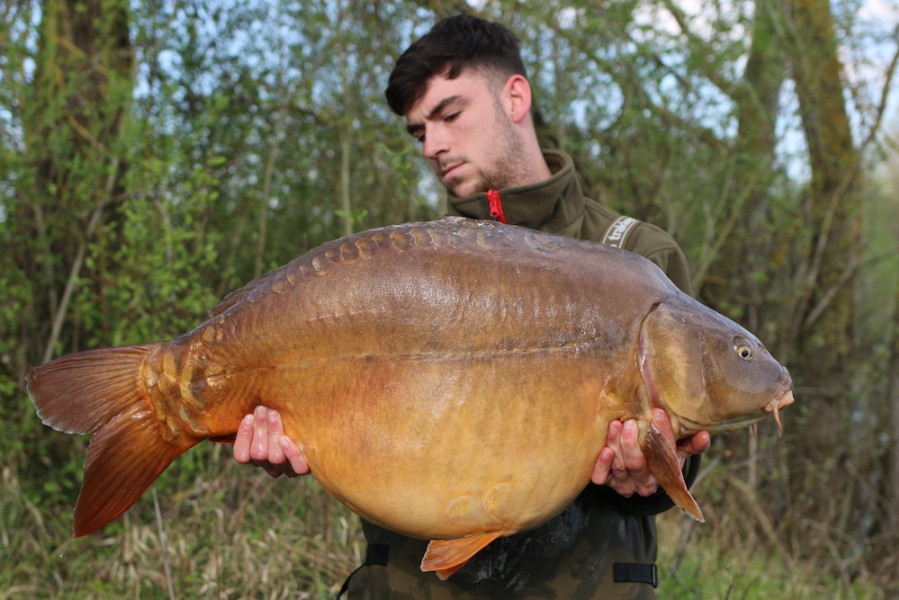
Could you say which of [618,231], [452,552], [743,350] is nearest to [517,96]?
[618,231]

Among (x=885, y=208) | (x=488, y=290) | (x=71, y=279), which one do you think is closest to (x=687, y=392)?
(x=488, y=290)

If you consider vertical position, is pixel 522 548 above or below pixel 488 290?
below

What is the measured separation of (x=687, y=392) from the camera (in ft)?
4.77

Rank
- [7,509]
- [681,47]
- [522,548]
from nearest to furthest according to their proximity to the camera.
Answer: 1. [522,548]
2. [7,509]
3. [681,47]

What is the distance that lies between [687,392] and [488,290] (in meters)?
0.38

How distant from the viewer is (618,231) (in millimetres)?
1911

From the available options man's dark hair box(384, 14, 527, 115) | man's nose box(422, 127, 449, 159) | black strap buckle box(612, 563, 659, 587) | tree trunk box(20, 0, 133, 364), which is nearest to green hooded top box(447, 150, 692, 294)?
man's nose box(422, 127, 449, 159)

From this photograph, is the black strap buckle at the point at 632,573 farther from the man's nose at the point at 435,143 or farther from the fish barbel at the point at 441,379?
the man's nose at the point at 435,143

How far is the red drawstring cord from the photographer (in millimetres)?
1976

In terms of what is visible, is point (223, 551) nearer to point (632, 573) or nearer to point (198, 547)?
point (198, 547)

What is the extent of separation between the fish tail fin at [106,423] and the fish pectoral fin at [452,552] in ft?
1.64

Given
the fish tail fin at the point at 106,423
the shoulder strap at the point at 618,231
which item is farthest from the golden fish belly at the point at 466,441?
the shoulder strap at the point at 618,231

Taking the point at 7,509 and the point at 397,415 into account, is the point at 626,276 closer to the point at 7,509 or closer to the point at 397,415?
the point at 397,415

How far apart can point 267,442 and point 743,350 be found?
0.85m
